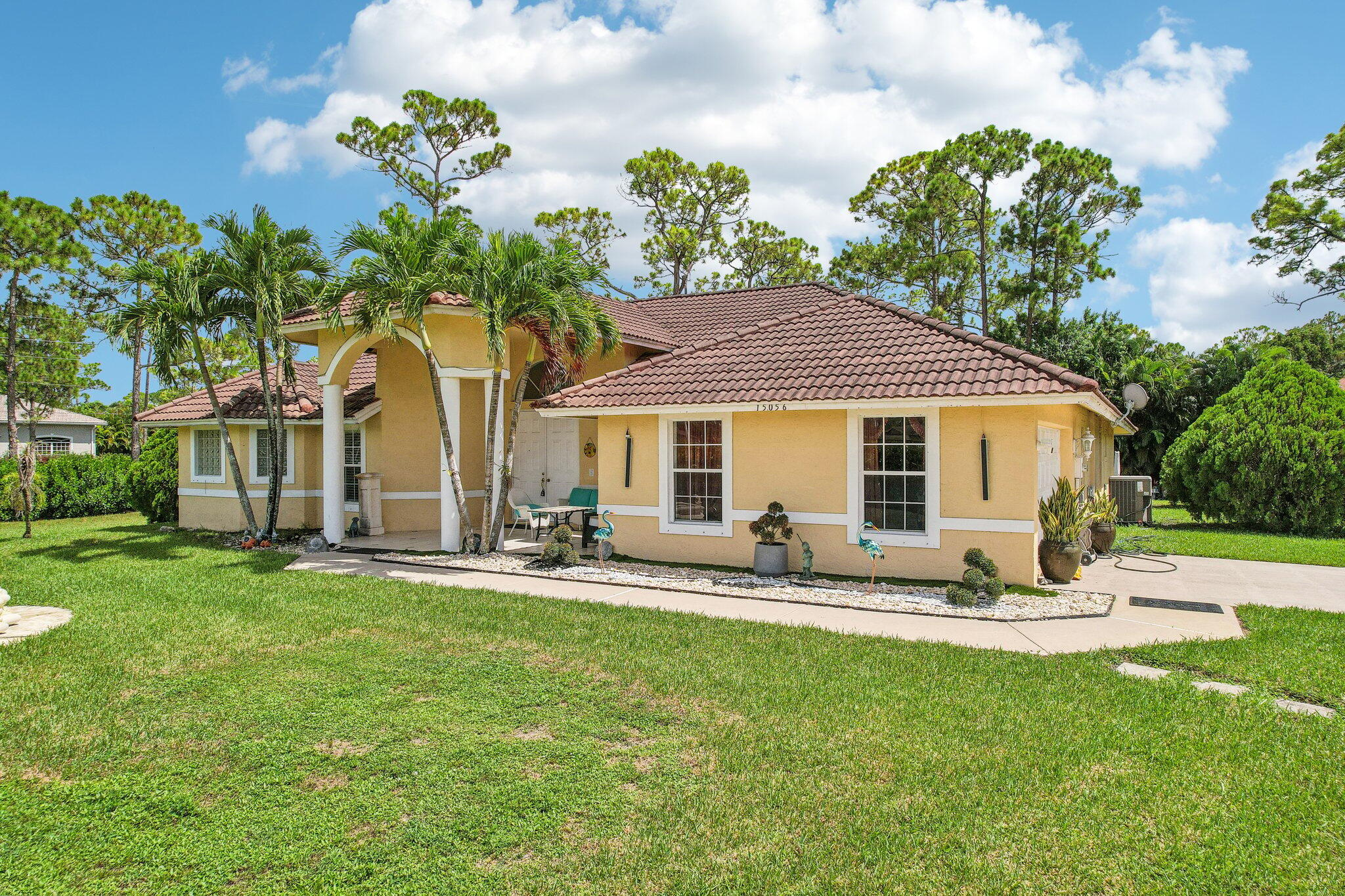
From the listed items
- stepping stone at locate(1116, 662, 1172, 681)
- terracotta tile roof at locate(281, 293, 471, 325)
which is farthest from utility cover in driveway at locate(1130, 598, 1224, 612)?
terracotta tile roof at locate(281, 293, 471, 325)

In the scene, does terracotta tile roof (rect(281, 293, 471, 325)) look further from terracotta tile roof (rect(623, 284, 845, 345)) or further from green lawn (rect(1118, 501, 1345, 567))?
green lawn (rect(1118, 501, 1345, 567))

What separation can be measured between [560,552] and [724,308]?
1007 centimetres

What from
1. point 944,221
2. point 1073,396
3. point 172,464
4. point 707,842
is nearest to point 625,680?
point 707,842

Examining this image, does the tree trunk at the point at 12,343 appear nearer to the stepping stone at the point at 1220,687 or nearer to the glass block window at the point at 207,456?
the glass block window at the point at 207,456

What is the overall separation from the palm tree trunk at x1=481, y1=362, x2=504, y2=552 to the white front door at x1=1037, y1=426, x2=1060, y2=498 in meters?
8.96

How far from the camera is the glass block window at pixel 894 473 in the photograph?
10805 millimetres

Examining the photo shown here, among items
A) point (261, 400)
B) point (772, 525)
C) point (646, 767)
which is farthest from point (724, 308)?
point (646, 767)

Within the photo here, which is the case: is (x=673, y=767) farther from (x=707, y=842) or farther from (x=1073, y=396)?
(x=1073, y=396)

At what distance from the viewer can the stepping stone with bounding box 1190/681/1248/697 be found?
20.5 feet

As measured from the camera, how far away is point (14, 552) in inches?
607

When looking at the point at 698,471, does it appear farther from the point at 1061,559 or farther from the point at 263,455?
the point at 263,455

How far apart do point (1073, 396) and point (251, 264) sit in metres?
14.7

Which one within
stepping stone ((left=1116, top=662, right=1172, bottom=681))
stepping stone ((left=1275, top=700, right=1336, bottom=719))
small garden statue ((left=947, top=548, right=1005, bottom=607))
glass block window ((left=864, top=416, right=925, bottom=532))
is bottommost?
stepping stone ((left=1275, top=700, right=1336, bottom=719))

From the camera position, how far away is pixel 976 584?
950cm
